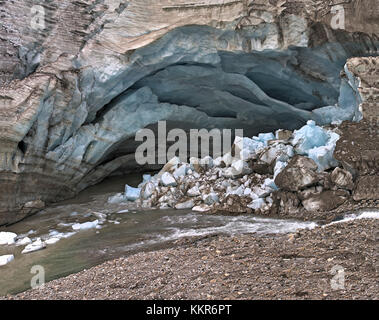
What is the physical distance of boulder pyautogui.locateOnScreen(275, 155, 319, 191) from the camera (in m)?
5.78

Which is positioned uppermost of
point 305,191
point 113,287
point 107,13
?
point 107,13

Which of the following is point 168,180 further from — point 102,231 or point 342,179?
point 342,179

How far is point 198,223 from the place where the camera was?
5.75m

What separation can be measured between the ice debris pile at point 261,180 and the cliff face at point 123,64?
1576mm

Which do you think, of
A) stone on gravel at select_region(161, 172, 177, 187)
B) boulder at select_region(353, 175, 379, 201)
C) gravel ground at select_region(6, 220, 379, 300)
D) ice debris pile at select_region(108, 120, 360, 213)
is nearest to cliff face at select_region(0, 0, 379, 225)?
ice debris pile at select_region(108, 120, 360, 213)

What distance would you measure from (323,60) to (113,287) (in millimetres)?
7659

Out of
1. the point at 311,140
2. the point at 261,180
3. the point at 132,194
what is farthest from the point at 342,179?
the point at 132,194

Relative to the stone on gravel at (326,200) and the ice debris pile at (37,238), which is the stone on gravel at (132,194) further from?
the stone on gravel at (326,200)

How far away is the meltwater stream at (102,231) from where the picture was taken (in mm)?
4266

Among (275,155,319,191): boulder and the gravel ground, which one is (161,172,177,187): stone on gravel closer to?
(275,155,319,191): boulder

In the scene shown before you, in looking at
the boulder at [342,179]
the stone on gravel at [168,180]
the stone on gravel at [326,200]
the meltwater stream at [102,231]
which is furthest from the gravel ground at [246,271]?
the stone on gravel at [168,180]

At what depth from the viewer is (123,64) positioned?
26.0 ft

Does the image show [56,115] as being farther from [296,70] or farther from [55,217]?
[296,70]
